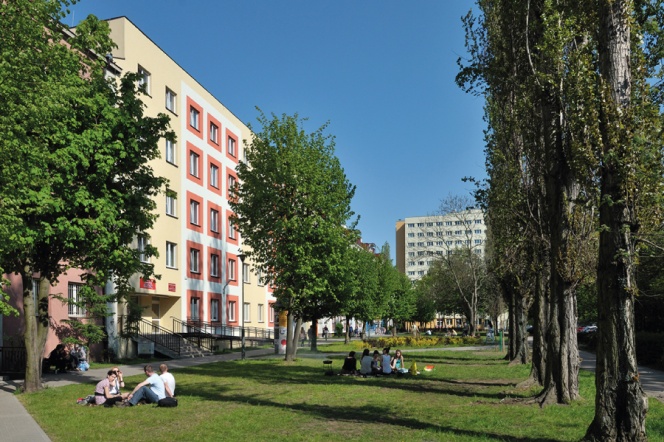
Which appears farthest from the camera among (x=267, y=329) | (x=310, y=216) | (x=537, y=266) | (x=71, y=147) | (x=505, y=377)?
(x=267, y=329)

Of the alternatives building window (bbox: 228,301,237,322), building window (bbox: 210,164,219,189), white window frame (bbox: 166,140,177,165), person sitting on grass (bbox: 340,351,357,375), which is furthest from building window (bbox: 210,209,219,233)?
person sitting on grass (bbox: 340,351,357,375)

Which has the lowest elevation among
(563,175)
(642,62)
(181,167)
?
(563,175)

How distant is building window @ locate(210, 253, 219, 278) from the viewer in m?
47.0

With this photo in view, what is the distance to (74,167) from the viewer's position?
16.8m

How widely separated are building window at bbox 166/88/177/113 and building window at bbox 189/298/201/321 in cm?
1256

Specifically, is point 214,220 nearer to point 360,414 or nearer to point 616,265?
point 360,414

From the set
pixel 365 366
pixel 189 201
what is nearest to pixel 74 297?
pixel 365 366

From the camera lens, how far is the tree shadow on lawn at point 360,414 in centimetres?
1148

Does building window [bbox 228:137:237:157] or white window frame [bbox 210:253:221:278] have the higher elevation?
building window [bbox 228:137:237:157]

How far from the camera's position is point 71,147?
1673cm

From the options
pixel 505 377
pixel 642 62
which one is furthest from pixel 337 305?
pixel 642 62

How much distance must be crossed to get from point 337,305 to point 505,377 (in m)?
18.4

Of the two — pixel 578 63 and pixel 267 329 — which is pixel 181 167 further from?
pixel 578 63

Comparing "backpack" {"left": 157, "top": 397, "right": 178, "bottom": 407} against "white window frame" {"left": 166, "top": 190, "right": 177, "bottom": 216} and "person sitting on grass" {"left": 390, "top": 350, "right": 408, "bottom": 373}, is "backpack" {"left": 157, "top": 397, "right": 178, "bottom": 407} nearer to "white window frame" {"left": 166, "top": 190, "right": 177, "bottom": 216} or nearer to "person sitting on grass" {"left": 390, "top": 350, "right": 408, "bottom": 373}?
"person sitting on grass" {"left": 390, "top": 350, "right": 408, "bottom": 373}
